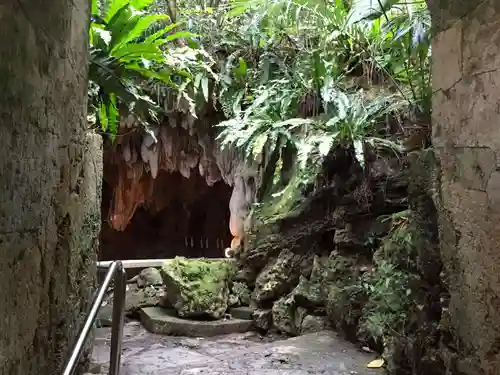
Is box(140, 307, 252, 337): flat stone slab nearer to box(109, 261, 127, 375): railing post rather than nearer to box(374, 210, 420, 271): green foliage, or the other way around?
box(374, 210, 420, 271): green foliage

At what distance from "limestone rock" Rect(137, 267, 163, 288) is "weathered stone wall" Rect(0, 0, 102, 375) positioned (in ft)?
13.2

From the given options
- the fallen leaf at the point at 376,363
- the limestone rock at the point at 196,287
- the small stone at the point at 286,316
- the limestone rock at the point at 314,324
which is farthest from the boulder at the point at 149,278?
the fallen leaf at the point at 376,363

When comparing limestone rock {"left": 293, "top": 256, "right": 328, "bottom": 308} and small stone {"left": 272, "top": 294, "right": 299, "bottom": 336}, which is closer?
limestone rock {"left": 293, "top": 256, "right": 328, "bottom": 308}

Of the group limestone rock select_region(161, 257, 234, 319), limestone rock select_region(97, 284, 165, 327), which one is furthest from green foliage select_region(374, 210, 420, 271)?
limestone rock select_region(97, 284, 165, 327)

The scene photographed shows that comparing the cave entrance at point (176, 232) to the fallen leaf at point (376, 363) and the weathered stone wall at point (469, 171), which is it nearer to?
the fallen leaf at point (376, 363)

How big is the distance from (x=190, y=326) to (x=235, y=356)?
1.12 meters

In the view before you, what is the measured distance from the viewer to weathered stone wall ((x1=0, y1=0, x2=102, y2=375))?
1.33m

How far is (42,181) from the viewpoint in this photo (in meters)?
1.69

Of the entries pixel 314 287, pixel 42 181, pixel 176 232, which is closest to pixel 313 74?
pixel 314 287

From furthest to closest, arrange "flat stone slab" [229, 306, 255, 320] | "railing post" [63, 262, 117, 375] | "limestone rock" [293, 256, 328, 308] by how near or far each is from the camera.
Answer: "flat stone slab" [229, 306, 255, 320], "limestone rock" [293, 256, 328, 308], "railing post" [63, 262, 117, 375]

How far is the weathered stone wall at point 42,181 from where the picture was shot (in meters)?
1.33

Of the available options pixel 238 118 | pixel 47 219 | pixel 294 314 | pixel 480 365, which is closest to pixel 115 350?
pixel 47 219

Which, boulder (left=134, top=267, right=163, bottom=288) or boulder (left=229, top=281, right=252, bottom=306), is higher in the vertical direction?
boulder (left=134, top=267, right=163, bottom=288)

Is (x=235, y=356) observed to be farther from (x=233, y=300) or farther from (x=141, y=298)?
(x=141, y=298)
